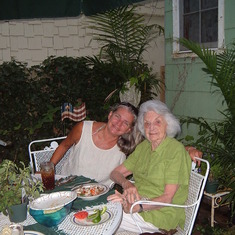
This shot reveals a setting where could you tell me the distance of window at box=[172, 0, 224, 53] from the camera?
3.48 metres

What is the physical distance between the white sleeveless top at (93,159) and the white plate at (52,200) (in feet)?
2.64

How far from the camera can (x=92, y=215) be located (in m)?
1.52

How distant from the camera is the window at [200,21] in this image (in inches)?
137

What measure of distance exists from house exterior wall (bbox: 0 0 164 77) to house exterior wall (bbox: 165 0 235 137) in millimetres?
989

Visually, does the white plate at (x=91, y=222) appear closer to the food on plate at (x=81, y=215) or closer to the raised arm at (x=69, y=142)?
the food on plate at (x=81, y=215)

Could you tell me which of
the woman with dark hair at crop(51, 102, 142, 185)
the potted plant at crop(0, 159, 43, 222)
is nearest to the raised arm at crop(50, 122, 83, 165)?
the woman with dark hair at crop(51, 102, 142, 185)

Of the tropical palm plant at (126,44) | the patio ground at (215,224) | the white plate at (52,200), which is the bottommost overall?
the patio ground at (215,224)

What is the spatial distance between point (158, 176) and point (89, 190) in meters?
0.46

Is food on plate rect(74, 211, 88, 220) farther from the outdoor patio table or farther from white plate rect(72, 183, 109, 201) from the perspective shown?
white plate rect(72, 183, 109, 201)

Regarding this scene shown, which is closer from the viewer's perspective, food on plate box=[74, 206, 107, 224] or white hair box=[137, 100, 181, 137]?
food on plate box=[74, 206, 107, 224]

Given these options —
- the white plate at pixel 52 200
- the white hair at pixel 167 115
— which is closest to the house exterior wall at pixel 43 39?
the white hair at pixel 167 115

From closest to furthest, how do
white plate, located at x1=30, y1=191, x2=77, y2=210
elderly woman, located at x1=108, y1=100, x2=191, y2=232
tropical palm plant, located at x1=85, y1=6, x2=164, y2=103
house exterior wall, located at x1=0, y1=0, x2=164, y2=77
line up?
white plate, located at x1=30, y1=191, x2=77, y2=210 → elderly woman, located at x1=108, y1=100, x2=191, y2=232 → tropical palm plant, located at x1=85, y1=6, x2=164, y2=103 → house exterior wall, located at x1=0, y1=0, x2=164, y2=77

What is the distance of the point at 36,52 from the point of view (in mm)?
4777

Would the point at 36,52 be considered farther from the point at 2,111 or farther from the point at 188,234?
the point at 188,234
